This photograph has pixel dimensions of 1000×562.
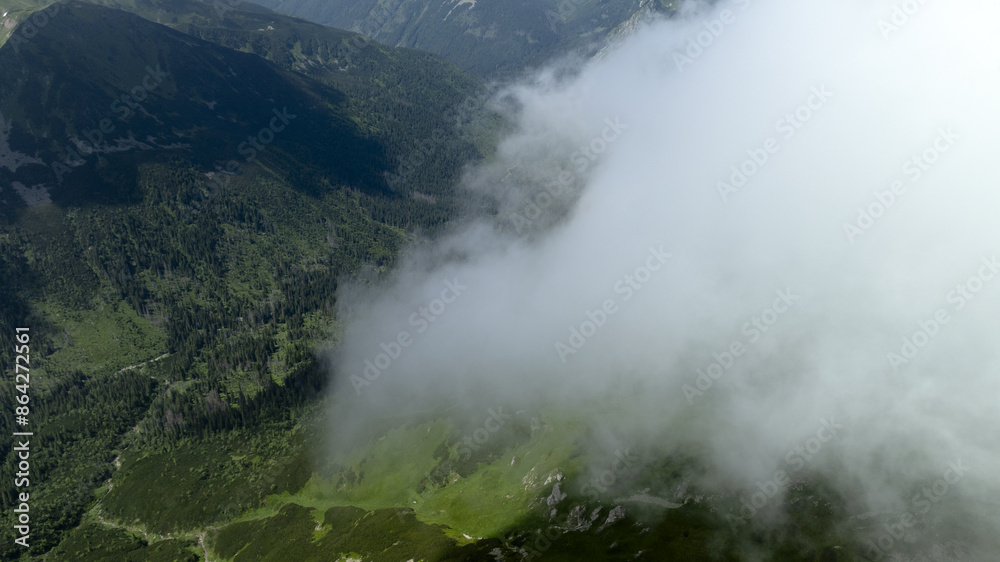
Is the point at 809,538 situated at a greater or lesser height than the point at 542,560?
greater

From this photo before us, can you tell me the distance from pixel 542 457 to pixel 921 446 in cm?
10607

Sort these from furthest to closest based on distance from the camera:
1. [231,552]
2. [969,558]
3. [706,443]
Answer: [231,552]
[706,443]
[969,558]

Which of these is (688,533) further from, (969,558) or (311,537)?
(311,537)

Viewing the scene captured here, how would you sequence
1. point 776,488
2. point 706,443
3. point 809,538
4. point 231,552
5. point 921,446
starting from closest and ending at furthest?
point 809,538, point 776,488, point 921,446, point 706,443, point 231,552

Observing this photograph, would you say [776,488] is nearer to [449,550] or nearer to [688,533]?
[688,533]

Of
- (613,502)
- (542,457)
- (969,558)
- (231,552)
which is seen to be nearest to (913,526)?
(969,558)

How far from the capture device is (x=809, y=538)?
5448 inches

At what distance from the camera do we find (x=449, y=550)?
521ft

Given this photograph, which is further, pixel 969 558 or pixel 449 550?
pixel 449 550

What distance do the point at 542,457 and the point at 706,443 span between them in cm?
5057

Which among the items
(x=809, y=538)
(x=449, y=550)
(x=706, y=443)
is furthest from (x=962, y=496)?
(x=449, y=550)

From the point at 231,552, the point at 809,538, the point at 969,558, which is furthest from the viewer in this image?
the point at 231,552

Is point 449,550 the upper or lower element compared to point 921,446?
lower

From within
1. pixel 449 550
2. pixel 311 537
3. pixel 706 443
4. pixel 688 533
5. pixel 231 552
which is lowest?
pixel 231 552
